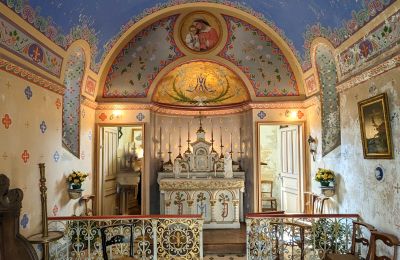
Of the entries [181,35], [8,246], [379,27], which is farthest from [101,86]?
[379,27]

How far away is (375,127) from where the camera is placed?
519 centimetres

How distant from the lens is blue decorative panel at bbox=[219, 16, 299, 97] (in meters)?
8.64

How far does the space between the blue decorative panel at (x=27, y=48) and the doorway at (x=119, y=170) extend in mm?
2935

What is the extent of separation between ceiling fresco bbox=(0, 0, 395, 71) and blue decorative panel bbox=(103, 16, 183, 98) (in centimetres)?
66

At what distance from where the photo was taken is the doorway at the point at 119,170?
898 cm

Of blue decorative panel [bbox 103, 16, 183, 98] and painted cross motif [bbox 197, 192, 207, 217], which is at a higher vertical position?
blue decorative panel [bbox 103, 16, 183, 98]

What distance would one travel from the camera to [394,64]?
15.4 ft

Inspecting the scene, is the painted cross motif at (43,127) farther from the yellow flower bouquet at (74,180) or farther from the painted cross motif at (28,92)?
the yellow flower bouquet at (74,180)

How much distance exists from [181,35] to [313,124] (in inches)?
160

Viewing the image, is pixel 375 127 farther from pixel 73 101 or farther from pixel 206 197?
pixel 73 101

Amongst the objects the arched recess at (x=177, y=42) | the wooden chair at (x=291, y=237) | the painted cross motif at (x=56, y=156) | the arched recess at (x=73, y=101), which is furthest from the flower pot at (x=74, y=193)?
the wooden chair at (x=291, y=237)

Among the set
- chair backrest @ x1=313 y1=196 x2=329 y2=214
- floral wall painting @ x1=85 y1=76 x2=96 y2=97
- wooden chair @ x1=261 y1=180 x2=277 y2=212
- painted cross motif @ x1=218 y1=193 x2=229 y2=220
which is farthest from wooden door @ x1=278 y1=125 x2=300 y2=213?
floral wall painting @ x1=85 y1=76 x2=96 y2=97

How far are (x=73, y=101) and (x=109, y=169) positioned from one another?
281 cm

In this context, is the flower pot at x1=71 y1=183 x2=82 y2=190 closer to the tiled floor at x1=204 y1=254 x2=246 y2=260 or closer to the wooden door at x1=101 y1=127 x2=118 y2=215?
the wooden door at x1=101 y1=127 x2=118 y2=215
